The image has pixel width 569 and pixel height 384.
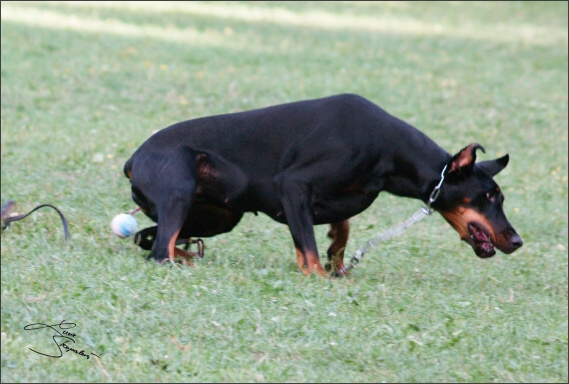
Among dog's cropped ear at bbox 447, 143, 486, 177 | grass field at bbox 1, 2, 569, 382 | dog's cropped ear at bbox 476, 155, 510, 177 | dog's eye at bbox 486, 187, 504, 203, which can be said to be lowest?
grass field at bbox 1, 2, 569, 382

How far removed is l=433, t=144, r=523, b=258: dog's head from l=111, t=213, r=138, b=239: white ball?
7.89 ft

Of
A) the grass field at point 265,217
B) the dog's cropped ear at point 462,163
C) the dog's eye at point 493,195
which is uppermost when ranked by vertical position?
the dog's cropped ear at point 462,163

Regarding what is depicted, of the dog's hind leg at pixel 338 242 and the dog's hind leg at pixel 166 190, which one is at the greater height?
the dog's hind leg at pixel 166 190

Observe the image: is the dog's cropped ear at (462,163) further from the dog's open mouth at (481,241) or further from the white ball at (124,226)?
the white ball at (124,226)

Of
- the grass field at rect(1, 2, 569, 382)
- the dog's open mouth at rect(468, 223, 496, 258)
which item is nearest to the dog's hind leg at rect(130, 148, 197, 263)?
the grass field at rect(1, 2, 569, 382)

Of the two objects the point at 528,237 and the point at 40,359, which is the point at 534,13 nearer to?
the point at 528,237

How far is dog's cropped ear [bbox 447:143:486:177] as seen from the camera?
23.5ft

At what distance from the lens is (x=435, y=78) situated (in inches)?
716

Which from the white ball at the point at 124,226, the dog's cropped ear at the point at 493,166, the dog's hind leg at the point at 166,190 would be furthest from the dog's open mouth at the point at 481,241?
the white ball at the point at 124,226

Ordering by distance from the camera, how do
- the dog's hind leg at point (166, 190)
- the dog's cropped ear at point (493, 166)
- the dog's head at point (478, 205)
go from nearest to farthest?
the dog's hind leg at point (166, 190) < the dog's head at point (478, 205) < the dog's cropped ear at point (493, 166)

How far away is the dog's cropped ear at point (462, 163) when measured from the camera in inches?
282

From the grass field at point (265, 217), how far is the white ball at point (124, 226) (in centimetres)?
11

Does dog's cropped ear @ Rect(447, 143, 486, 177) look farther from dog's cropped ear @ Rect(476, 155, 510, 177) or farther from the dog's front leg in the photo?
the dog's front leg

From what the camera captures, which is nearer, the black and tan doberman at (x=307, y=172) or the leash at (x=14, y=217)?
the black and tan doberman at (x=307, y=172)
